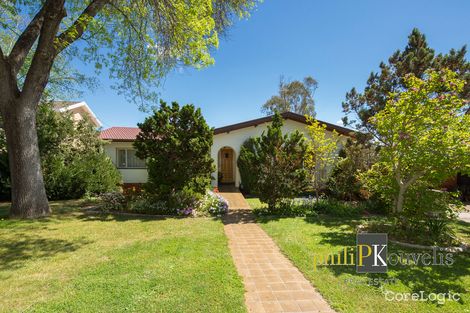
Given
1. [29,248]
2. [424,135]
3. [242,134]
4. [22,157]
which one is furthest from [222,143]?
[29,248]

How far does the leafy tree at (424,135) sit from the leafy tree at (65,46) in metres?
5.80

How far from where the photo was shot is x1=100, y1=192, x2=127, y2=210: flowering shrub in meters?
9.85

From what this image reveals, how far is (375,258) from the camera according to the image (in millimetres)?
5027

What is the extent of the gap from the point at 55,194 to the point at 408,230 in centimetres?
1535

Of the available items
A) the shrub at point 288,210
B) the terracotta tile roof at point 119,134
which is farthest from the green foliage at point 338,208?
the terracotta tile roof at point 119,134

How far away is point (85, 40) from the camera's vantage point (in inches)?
370

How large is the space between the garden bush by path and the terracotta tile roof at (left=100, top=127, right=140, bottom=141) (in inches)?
550

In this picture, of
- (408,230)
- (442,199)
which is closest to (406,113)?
(442,199)

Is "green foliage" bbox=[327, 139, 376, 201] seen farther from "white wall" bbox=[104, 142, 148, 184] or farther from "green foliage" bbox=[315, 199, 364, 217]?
"white wall" bbox=[104, 142, 148, 184]

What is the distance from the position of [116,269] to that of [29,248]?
2.90 metres

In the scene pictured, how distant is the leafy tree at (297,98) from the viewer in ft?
116

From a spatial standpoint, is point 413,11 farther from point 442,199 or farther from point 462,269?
point 462,269

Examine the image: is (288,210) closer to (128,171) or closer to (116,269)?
(116,269)

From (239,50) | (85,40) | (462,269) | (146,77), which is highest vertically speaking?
(239,50)
